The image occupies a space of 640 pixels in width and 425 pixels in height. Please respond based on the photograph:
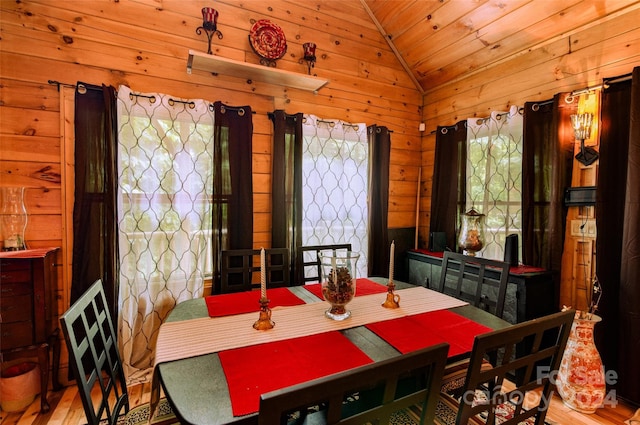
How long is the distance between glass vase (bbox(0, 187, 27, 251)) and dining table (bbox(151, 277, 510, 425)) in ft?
4.09

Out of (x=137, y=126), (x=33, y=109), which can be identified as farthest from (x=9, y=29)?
(x=137, y=126)

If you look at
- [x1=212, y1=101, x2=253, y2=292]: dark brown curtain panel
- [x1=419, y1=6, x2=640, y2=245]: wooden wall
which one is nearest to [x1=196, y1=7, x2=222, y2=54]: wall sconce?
[x1=212, y1=101, x2=253, y2=292]: dark brown curtain panel

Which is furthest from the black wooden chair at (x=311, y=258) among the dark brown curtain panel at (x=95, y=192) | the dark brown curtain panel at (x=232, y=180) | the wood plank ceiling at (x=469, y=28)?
the wood plank ceiling at (x=469, y=28)

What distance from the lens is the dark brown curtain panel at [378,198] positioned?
3.02 metres

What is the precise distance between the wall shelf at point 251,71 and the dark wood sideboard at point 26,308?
163 centimetres

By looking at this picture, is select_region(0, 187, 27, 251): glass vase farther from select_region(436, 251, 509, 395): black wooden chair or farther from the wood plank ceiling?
the wood plank ceiling

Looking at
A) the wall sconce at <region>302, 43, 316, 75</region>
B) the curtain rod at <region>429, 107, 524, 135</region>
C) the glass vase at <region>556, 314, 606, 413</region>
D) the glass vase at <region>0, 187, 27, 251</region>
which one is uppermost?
the wall sconce at <region>302, 43, 316, 75</region>

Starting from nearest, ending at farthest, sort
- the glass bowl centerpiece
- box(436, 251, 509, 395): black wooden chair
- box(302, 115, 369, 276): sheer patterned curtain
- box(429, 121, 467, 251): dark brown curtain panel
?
box(436, 251, 509, 395): black wooden chair, the glass bowl centerpiece, box(302, 115, 369, 276): sheer patterned curtain, box(429, 121, 467, 251): dark brown curtain panel

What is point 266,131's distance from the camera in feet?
8.66

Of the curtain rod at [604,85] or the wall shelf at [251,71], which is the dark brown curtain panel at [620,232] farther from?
the wall shelf at [251,71]

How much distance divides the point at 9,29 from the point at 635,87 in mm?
3907

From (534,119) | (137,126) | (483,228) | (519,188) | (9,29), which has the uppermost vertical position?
(9,29)

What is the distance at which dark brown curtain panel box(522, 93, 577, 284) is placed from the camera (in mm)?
2211

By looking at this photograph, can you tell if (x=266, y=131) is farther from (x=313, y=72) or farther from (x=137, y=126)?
(x=137, y=126)
